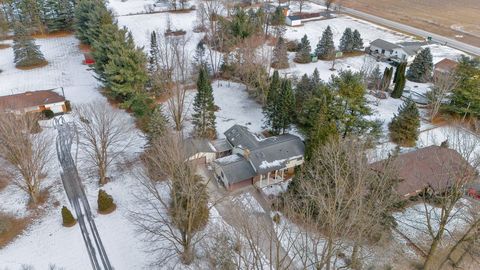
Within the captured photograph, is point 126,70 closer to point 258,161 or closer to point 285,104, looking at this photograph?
point 285,104

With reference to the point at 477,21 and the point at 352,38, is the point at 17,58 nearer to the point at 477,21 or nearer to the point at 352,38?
the point at 352,38

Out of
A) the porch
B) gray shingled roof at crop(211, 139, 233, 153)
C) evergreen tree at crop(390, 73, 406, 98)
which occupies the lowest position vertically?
the porch

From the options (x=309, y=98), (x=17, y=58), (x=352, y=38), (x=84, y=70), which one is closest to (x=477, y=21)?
(x=352, y=38)

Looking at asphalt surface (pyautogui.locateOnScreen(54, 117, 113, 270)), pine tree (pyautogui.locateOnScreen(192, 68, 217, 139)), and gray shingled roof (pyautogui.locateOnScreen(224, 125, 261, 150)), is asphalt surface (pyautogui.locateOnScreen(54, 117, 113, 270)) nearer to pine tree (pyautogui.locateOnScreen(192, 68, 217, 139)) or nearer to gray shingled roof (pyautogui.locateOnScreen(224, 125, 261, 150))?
pine tree (pyautogui.locateOnScreen(192, 68, 217, 139))

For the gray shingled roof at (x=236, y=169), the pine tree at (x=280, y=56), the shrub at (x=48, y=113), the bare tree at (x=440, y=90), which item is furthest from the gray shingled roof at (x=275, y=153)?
the shrub at (x=48, y=113)

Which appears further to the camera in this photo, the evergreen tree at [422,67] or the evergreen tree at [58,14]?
the evergreen tree at [58,14]

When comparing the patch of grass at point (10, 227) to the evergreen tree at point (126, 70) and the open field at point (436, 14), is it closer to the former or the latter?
the evergreen tree at point (126, 70)

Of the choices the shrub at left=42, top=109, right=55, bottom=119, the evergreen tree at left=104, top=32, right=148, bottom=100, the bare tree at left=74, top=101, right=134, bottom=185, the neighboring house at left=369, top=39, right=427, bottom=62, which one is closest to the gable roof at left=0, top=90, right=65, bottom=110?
the shrub at left=42, top=109, right=55, bottom=119
